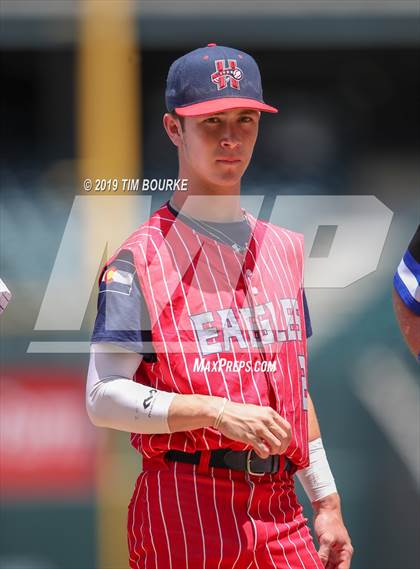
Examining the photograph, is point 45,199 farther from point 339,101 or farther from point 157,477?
point 157,477

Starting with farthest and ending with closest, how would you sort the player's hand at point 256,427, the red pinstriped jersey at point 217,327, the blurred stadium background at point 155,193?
1. the blurred stadium background at point 155,193
2. the red pinstriped jersey at point 217,327
3. the player's hand at point 256,427

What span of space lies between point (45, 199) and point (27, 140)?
0.17m

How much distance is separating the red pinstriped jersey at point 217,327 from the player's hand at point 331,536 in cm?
17

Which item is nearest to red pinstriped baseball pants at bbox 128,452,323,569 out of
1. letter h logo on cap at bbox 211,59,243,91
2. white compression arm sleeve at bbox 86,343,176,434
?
white compression arm sleeve at bbox 86,343,176,434

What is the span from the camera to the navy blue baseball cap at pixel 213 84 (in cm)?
173

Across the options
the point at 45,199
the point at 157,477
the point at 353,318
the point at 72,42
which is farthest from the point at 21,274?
the point at 157,477

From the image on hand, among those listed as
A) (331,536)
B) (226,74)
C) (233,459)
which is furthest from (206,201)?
(331,536)

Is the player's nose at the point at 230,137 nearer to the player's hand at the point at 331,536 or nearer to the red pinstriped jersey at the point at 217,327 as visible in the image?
the red pinstriped jersey at the point at 217,327

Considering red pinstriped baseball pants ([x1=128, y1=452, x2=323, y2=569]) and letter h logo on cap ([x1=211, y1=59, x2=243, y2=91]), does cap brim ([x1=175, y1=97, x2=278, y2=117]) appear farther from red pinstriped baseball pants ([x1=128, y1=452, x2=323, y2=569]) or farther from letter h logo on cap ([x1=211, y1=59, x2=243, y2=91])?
red pinstriped baseball pants ([x1=128, y1=452, x2=323, y2=569])

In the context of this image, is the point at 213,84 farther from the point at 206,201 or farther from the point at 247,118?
the point at 206,201

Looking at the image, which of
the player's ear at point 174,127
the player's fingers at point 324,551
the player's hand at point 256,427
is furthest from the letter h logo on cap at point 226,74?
the player's fingers at point 324,551

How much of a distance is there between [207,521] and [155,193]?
1.15 metres

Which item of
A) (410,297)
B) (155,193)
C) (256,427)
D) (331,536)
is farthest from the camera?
(155,193)

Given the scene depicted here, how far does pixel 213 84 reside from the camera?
5.72 ft
